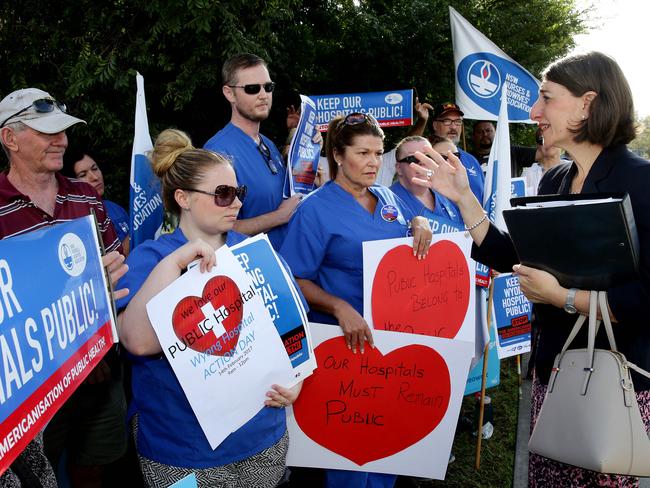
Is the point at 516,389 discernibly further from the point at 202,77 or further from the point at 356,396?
the point at 202,77

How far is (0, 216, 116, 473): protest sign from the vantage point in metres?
1.18

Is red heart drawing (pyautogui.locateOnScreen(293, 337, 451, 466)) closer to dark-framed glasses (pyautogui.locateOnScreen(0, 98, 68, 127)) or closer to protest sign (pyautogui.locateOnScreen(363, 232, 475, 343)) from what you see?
protest sign (pyautogui.locateOnScreen(363, 232, 475, 343))

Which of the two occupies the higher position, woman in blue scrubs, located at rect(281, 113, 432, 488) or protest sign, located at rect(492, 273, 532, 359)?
woman in blue scrubs, located at rect(281, 113, 432, 488)

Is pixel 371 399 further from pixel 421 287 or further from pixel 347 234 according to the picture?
pixel 347 234

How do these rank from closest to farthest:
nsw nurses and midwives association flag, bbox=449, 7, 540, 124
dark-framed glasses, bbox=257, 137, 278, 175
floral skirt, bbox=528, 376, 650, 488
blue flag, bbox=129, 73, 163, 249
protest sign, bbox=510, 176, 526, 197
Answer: floral skirt, bbox=528, 376, 650, 488 → blue flag, bbox=129, 73, 163, 249 → dark-framed glasses, bbox=257, 137, 278, 175 → protest sign, bbox=510, 176, 526, 197 → nsw nurses and midwives association flag, bbox=449, 7, 540, 124

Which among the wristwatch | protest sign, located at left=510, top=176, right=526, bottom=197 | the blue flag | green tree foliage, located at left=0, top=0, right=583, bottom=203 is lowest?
the wristwatch

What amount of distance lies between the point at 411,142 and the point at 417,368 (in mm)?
1611

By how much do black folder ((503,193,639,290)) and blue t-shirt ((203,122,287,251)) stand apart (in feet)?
5.83

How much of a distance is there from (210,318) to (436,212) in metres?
2.07

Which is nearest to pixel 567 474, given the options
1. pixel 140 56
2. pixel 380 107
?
pixel 140 56

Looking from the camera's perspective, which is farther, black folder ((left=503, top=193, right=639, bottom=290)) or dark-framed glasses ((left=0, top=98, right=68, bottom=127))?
dark-framed glasses ((left=0, top=98, right=68, bottom=127))

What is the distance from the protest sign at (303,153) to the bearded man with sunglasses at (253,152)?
13cm

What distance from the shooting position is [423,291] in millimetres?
3027

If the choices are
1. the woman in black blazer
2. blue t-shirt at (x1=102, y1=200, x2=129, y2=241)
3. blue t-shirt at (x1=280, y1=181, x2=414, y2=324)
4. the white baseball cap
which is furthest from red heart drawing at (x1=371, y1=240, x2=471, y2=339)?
blue t-shirt at (x1=102, y1=200, x2=129, y2=241)
